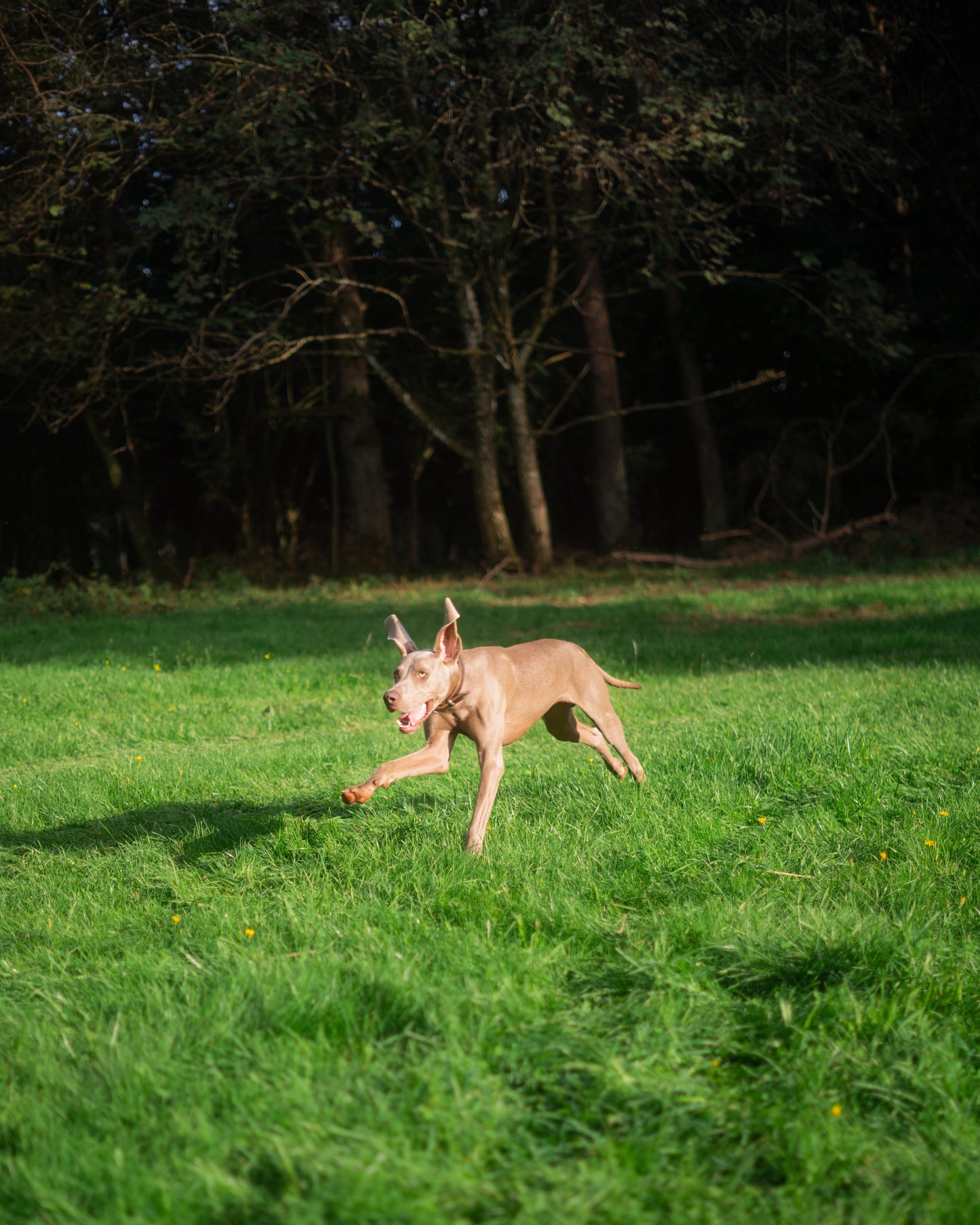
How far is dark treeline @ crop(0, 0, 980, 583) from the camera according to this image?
1664 centimetres

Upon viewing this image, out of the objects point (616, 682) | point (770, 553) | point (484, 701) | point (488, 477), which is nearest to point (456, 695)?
point (484, 701)

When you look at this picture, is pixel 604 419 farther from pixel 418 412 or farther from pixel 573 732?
pixel 573 732

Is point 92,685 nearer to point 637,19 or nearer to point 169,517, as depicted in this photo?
point 637,19

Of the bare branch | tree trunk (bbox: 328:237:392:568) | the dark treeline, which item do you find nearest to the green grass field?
the dark treeline

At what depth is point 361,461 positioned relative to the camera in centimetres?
2231

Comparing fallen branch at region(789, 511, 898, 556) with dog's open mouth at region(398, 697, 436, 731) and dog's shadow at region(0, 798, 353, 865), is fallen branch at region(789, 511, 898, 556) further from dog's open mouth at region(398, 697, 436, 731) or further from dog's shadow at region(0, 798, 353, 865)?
dog's open mouth at region(398, 697, 436, 731)

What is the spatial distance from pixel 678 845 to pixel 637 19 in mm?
16691

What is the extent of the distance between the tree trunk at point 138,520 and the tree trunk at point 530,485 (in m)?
7.85

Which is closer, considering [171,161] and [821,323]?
[171,161]

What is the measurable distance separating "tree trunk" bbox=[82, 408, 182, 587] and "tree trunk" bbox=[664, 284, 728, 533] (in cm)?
1278

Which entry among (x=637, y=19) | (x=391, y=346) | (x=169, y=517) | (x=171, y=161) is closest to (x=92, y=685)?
(x=171, y=161)

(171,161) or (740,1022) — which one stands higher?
(171,161)

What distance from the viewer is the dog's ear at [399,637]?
4.69 meters

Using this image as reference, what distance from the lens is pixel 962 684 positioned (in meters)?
8.45
